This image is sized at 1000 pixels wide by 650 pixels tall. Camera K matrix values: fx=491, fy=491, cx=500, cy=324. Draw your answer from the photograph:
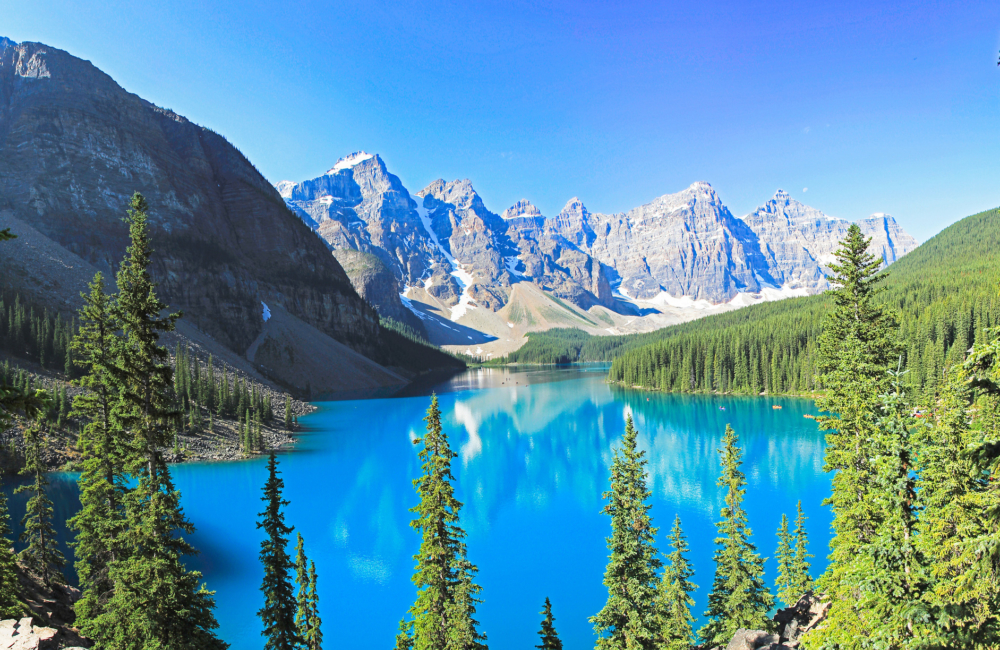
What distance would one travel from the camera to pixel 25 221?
97688 mm

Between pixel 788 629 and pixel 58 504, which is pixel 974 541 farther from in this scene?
pixel 58 504

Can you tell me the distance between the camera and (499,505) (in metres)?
41.8

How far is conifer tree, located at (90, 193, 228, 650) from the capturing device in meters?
10.8

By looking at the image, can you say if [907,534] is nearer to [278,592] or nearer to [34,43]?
[278,592]

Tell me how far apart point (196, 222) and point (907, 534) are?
151 m

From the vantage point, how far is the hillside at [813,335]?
237ft

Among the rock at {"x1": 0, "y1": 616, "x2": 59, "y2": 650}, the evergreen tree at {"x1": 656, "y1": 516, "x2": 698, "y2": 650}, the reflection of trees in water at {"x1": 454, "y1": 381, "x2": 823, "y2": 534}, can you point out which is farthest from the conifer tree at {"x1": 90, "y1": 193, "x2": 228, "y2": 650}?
the reflection of trees in water at {"x1": 454, "y1": 381, "x2": 823, "y2": 534}

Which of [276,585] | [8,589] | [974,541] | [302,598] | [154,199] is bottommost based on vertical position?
[302,598]

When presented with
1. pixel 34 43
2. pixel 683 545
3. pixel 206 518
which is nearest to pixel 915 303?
pixel 683 545

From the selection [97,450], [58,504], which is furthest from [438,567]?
[58,504]

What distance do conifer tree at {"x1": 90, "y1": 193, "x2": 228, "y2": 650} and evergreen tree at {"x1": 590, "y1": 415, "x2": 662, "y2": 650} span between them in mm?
10987

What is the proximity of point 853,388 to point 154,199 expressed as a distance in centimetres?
14755

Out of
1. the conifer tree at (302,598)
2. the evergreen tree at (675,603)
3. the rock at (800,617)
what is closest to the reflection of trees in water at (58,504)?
the conifer tree at (302,598)

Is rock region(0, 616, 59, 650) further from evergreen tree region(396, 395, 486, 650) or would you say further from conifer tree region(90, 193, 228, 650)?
evergreen tree region(396, 395, 486, 650)
